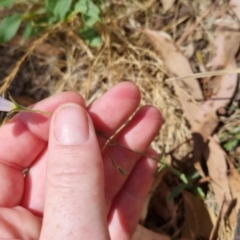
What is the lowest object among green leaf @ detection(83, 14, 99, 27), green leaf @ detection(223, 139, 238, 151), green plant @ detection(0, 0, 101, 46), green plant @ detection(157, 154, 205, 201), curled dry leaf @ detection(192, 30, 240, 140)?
green plant @ detection(157, 154, 205, 201)

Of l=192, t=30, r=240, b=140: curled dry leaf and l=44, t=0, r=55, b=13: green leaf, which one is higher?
l=44, t=0, r=55, b=13: green leaf

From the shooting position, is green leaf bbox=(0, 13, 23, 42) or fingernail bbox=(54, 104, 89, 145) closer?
fingernail bbox=(54, 104, 89, 145)

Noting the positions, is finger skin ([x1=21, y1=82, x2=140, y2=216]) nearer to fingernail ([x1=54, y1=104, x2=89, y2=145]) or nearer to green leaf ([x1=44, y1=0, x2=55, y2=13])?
fingernail ([x1=54, y1=104, x2=89, y2=145])

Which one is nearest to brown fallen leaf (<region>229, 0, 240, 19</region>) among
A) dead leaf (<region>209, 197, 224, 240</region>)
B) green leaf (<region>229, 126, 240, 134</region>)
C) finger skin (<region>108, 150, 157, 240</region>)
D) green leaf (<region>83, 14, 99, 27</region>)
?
green leaf (<region>229, 126, 240, 134</region>)

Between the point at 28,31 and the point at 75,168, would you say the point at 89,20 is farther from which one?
the point at 75,168

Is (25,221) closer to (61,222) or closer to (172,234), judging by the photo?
(61,222)
